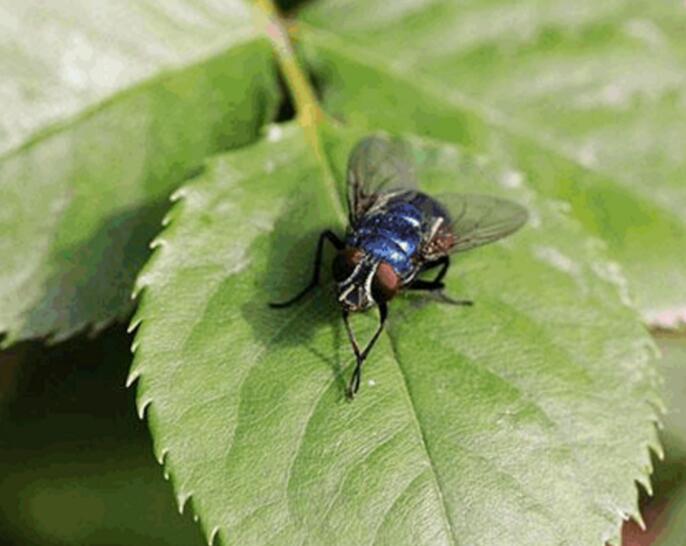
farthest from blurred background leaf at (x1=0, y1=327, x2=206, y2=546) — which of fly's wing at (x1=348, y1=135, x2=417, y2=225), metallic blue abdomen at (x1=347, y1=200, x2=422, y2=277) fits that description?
metallic blue abdomen at (x1=347, y1=200, x2=422, y2=277)

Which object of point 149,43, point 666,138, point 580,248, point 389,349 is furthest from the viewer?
point 666,138

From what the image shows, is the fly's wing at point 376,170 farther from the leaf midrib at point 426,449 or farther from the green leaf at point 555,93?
the leaf midrib at point 426,449

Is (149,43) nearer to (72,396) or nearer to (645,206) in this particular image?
(72,396)

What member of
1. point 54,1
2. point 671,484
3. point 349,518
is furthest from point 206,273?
point 671,484

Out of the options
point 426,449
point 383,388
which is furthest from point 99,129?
point 426,449

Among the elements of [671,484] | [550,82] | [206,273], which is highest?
[206,273]

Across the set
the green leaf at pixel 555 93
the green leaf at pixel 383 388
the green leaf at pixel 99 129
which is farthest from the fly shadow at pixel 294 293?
the green leaf at pixel 555 93

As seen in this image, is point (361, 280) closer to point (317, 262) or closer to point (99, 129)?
point (317, 262)
